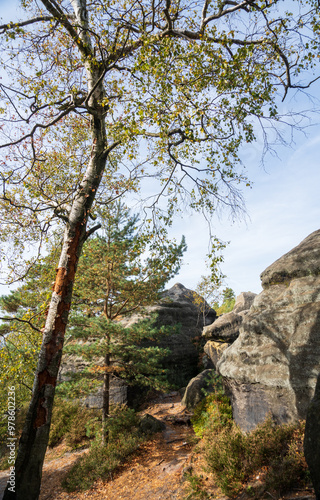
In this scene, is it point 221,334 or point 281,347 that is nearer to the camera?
point 281,347

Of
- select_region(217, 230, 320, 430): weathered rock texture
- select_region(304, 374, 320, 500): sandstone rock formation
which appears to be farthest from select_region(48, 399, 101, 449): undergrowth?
select_region(304, 374, 320, 500): sandstone rock formation

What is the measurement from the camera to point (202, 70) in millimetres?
6238

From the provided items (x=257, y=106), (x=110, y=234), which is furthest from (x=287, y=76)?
(x=110, y=234)

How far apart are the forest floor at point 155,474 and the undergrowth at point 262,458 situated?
187 mm

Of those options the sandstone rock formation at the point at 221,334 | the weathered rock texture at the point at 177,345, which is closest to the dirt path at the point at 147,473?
the weathered rock texture at the point at 177,345

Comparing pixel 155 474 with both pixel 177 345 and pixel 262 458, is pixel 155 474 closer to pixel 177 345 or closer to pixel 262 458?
pixel 262 458

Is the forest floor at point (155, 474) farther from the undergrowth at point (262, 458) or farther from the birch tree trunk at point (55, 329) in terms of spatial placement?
the birch tree trunk at point (55, 329)

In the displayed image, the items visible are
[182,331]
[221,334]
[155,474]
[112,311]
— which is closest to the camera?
[155,474]

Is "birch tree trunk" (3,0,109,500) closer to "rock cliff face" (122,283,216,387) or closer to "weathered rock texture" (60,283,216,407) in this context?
"weathered rock texture" (60,283,216,407)

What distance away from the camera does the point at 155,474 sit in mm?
7730

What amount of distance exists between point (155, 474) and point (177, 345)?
30.8ft

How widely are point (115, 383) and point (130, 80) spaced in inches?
523

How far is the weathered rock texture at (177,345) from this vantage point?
557 inches

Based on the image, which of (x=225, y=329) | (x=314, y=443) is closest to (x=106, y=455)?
(x=314, y=443)
